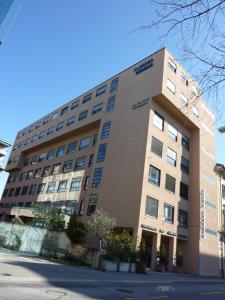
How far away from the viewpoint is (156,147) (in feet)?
105

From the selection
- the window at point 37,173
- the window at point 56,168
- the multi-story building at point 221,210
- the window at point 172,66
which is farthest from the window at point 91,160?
the multi-story building at point 221,210

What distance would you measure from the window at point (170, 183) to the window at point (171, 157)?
182 cm

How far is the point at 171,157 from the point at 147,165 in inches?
235

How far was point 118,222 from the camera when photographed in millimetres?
28609

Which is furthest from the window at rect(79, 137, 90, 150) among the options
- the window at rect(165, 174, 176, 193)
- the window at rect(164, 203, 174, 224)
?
the window at rect(164, 203, 174, 224)

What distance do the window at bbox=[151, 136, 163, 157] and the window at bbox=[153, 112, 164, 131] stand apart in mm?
1985

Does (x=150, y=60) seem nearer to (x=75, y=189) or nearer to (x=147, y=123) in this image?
(x=147, y=123)

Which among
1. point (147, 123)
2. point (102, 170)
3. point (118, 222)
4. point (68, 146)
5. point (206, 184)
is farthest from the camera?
point (68, 146)

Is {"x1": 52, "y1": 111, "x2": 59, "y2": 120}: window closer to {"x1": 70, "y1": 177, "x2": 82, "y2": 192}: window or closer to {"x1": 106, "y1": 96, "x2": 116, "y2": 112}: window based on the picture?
{"x1": 106, "y1": 96, "x2": 116, "y2": 112}: window

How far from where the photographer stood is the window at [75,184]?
127 feet

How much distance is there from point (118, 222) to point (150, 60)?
2030 centimetres

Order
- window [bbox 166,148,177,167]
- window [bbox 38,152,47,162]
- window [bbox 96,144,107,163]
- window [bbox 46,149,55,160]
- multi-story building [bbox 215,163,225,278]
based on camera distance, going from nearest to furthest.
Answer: window [bbox 166,148,177,167] < window [bbox 96,144,107,163] < multi-story building [bbox 215,163,225,278] < window [bbox 46,149,55,160] < window [bbox 38,152,47,162]

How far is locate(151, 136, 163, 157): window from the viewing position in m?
31.4

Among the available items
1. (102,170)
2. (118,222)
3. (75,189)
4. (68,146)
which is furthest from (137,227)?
(68,146)
